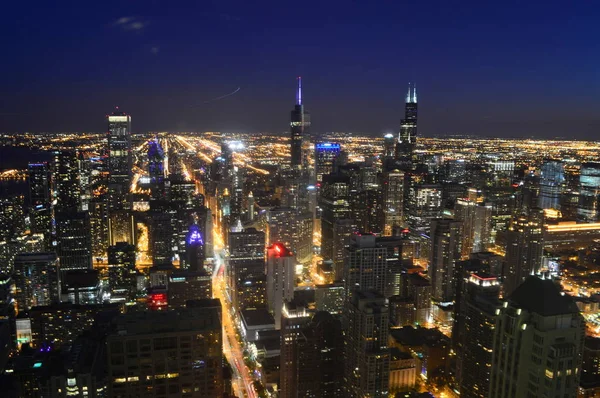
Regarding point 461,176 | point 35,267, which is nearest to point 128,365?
point 35,267

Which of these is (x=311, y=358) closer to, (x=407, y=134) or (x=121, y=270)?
(x=121, y=270)

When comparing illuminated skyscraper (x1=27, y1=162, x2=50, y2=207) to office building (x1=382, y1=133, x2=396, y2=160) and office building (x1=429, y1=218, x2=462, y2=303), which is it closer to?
office building (x1=429, y1=218, x2=462, y2=303)

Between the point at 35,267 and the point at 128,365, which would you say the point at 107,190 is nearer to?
the point at 35,267

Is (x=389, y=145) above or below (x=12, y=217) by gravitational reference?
above

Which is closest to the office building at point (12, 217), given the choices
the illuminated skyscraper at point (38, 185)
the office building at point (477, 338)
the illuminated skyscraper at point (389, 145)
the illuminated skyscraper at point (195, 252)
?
the illuminated skyscraper at point (38, 185)

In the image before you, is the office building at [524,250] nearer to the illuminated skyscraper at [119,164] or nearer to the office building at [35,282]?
the office building at [35,282]

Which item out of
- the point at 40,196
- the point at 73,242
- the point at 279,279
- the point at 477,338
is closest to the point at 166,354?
the point at 477,338

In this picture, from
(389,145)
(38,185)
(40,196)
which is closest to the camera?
(40,196)
